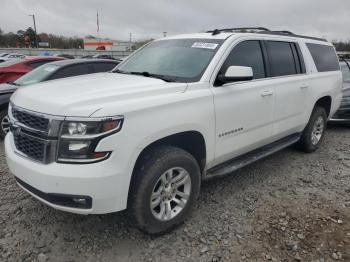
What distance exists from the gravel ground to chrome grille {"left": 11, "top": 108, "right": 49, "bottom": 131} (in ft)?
3.65

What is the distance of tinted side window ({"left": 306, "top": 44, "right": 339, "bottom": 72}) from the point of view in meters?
5.37

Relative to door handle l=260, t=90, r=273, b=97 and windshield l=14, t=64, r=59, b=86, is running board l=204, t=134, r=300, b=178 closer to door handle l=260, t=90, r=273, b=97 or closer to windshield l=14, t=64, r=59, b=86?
door handle l=260, t=90, r=273, b=97

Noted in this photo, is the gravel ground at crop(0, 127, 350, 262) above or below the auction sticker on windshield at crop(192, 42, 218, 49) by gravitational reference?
below

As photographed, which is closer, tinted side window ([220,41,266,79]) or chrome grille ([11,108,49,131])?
chrome grille ([11,108,49,131])

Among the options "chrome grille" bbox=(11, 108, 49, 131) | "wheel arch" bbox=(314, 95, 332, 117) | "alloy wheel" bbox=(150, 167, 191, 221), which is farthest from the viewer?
"wheel arch" bbox=(314, 95, 332, 117)

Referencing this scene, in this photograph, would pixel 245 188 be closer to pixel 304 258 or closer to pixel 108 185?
pixel 304 258

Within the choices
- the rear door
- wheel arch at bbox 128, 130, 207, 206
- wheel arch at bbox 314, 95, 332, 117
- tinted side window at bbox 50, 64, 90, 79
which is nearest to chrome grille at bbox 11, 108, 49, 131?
wheel arch at bbox 128, 130, 207, 206

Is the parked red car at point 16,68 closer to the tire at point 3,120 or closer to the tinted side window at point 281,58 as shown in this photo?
the tire at point 3,120

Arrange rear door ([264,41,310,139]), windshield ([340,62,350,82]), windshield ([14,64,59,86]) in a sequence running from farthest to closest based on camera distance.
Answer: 1. windshield ([340,62,350,82])
2. windshield ([14,64,59,86])
3. rear door ([264,41,310,139])

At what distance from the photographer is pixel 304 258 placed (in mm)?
2955

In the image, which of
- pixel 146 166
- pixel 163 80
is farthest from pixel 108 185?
pixel 163 80

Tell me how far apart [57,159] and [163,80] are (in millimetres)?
1360

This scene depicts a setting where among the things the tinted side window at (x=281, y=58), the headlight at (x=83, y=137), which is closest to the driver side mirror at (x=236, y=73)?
the tinted side window at (x=281, y=58)

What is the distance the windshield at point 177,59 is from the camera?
3.56m
